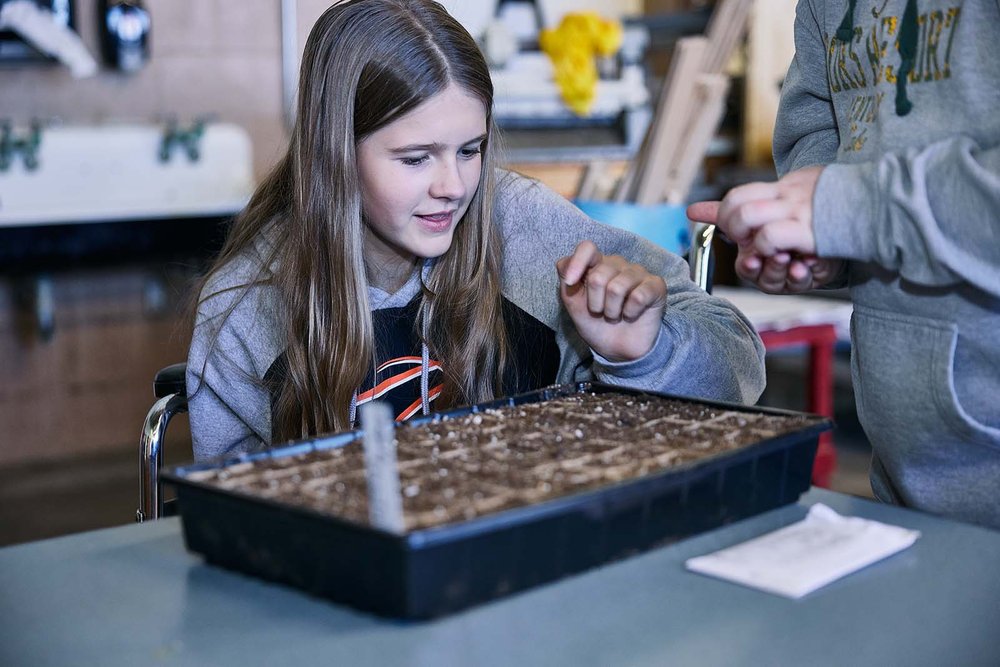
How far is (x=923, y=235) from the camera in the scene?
0.85 meters

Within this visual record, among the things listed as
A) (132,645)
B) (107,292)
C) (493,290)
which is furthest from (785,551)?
(107,292)

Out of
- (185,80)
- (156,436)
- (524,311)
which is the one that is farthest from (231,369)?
(185,80)

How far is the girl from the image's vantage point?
1322 millimetres

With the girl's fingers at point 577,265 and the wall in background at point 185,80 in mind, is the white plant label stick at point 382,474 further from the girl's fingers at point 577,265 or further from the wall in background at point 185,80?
the wall in background at point 185,80

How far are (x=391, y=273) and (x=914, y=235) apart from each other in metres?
0.74

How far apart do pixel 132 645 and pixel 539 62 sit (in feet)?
10.4

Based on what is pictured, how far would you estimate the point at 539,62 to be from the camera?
12.0 ft

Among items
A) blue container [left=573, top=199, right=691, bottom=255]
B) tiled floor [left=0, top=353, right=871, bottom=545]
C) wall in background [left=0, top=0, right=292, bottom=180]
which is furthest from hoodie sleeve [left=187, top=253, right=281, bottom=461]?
wall in background [left=0, top=0, right=292, bottom=180]

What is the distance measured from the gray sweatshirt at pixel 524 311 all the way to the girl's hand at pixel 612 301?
0.30 ft

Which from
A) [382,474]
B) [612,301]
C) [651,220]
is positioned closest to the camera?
[382,474]

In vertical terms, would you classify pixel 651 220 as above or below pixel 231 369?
above

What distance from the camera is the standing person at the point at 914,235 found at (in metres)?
0.85

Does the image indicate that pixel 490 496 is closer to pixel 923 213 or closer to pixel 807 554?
pixel 807 554

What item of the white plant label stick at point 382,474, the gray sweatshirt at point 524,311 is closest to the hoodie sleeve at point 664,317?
the gray sweatshirt at point 524,311
